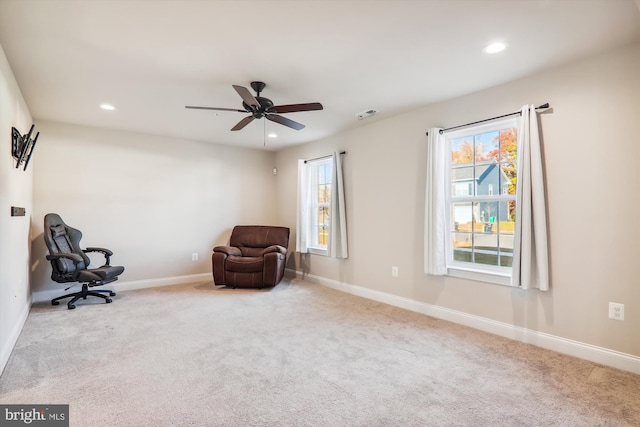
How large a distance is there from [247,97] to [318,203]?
3.04 metres

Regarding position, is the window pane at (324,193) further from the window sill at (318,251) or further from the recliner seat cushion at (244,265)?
the recliner seat cushion at (244,265)

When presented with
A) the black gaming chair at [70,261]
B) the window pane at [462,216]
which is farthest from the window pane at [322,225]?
the black gaming chair at [70,261]

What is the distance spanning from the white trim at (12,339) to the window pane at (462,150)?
14.2 ft

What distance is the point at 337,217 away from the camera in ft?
16.0

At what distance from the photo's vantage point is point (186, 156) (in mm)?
5473

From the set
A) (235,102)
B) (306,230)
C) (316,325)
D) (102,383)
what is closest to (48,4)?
(235,102)

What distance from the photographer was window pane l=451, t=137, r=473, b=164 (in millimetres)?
3512

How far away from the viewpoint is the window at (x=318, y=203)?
18.1ft

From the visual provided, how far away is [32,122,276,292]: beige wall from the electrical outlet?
5.20 m

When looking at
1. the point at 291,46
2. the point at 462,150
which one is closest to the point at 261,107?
the point at 291,46

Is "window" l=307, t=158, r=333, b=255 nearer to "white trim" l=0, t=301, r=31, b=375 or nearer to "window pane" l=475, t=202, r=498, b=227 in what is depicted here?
"window pane" l=475, t=202, r=498, b=227

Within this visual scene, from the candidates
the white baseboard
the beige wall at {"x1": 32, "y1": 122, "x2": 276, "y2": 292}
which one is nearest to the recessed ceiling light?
the white baseboard

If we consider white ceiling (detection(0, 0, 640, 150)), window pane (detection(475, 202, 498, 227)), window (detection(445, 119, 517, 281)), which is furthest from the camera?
window pane (detection(475, 202, 498, 227))

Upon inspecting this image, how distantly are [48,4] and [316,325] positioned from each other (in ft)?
10.5
